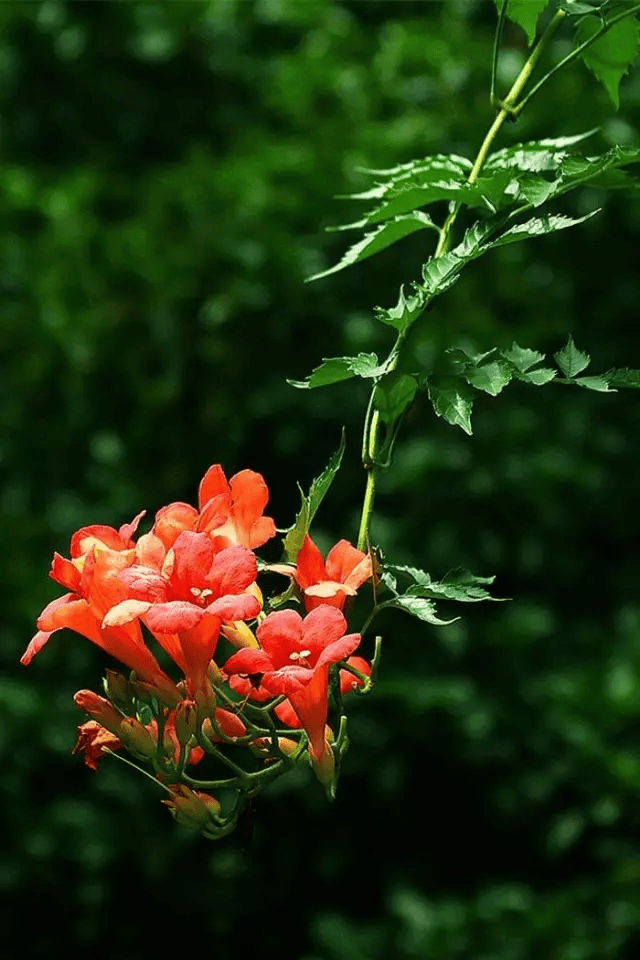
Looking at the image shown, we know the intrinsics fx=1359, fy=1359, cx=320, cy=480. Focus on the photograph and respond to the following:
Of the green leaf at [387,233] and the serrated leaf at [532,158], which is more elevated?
the serrated leaf at [532,158]

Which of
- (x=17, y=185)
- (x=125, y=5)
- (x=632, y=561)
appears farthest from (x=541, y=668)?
(x=125, y=5)

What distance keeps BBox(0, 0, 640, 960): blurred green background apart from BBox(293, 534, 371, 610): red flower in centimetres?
257

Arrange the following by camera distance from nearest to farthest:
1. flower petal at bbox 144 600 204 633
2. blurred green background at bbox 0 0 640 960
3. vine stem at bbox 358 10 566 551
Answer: flower petal at bbox 144 600 204 633 → vine stem at bbox 358 10 566 551 → blurred green background at bbox 0 0 640 960

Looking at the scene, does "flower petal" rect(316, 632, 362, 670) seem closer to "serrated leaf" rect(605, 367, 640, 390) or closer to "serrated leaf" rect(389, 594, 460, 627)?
"serrated leaf" rect(389, 594, 460, 627)

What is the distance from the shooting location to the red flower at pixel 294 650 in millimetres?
1294

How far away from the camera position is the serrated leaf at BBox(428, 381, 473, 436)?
147 cm

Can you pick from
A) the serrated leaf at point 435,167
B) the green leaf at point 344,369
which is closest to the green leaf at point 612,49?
the serrated leaf at point 435,167

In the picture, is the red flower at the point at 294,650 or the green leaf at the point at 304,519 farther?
the green leaf at the point at 304,519

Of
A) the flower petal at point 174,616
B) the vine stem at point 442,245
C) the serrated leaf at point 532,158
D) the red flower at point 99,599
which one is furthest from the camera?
the serrated leaf at point 532,158

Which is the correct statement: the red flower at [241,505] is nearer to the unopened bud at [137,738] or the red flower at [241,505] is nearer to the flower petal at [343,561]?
the flower petal at [343,561]

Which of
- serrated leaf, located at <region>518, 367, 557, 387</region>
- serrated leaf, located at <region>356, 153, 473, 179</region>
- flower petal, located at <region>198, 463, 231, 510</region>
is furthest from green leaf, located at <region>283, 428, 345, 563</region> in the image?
serrated leaf, located at <region>356, 153, 473, 179</region>

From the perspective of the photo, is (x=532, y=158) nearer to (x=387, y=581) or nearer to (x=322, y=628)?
(x=387, y=581)

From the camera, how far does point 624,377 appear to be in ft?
4.83

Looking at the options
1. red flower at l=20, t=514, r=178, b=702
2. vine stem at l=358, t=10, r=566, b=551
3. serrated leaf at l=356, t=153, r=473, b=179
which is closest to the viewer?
red flower at l=20, t=514, r=178, b=702
